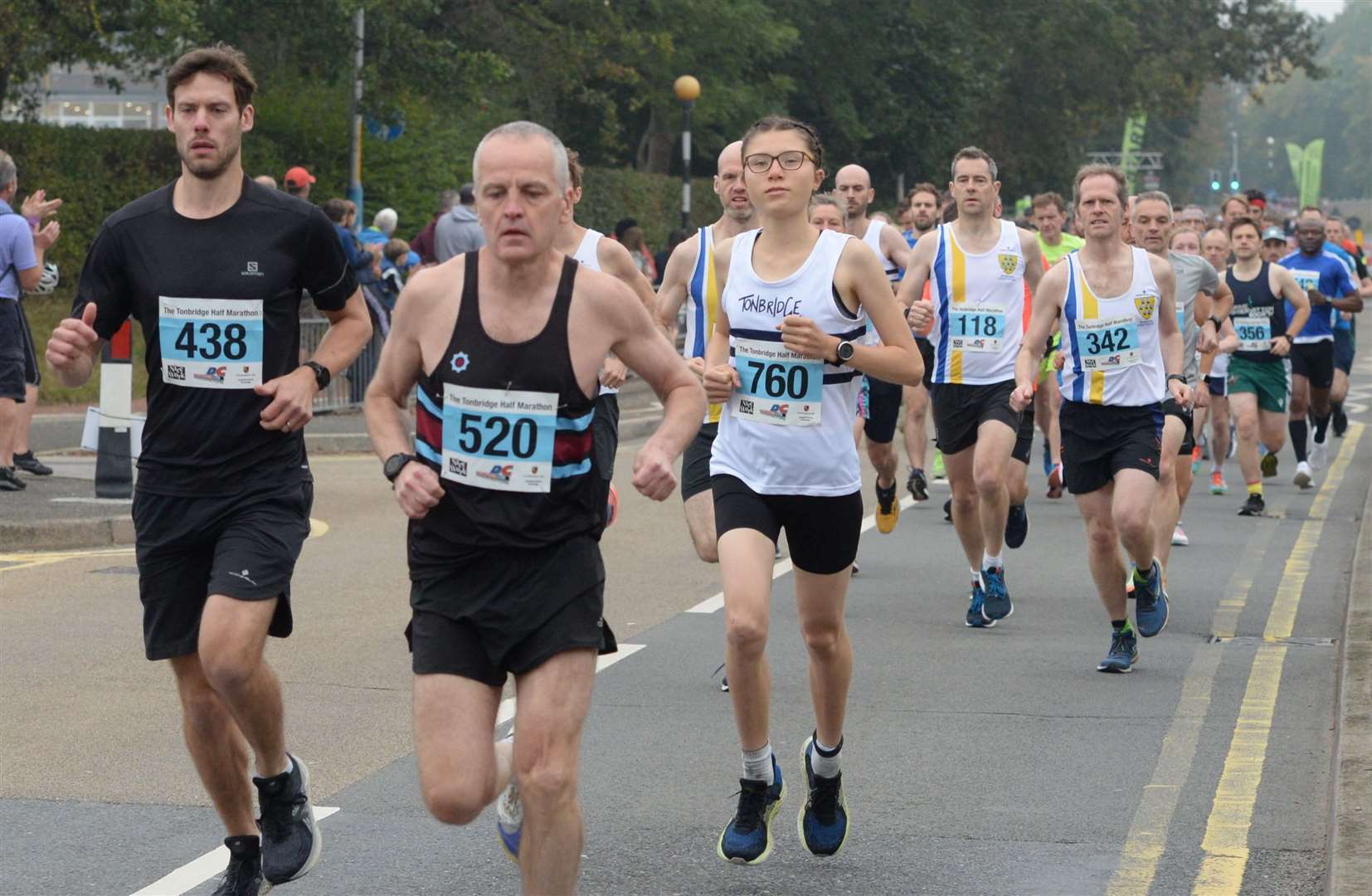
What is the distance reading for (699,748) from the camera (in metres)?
7.20

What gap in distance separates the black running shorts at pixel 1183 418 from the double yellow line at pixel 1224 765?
0.75m

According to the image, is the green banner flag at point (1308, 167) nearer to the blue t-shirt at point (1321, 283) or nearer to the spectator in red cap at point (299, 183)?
the blue t-shirt at point (1321, 283)

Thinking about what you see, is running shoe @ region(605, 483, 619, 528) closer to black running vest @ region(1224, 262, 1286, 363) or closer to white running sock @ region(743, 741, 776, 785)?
white running sock @ region(743, 741, 776, 785)

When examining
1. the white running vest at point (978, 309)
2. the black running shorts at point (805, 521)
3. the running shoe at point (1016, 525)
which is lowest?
the running shoe at point (1016, 525)

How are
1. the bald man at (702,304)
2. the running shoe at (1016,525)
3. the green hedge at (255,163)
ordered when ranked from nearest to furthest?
1. the bald man at (702,304)
2. the running shoe at (1016,525)
3. the green hedge at (255,163)

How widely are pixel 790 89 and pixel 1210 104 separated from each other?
107 m

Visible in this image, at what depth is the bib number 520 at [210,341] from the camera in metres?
5.26

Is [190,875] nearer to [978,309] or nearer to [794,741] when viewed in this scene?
[794,741]

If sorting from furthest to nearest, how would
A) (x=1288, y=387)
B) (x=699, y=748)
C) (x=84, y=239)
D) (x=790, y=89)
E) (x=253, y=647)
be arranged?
1. (x=790, y=89)
2. (x=84, y=239)
3. (x=1288, y=387)
4. (x=699, y=748)
5. (x=253, y=647)

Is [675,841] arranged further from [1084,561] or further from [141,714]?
[1084,561]

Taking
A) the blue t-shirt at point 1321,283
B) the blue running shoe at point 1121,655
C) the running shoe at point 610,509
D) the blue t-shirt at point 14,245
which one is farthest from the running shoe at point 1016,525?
the blue t-shirt at point 14,245

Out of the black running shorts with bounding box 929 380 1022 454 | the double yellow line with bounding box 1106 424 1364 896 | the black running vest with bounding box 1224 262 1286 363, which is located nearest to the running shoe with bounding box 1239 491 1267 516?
the black running vest with bounding box 1224 262 1286 363

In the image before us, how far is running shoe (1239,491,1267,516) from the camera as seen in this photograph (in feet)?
47.8

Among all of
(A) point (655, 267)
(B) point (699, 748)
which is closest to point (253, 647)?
(B) point (699, 748)
